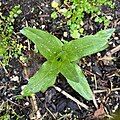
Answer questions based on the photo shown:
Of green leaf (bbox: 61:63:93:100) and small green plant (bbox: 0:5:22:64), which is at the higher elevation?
small green plant (bbox: 0:5:22:64)

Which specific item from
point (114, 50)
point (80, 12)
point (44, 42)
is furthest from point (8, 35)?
point (114, 50)

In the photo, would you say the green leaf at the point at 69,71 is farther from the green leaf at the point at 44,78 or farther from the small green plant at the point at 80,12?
the small green plant at the point at 80,12

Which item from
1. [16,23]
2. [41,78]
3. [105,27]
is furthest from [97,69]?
[16,23]

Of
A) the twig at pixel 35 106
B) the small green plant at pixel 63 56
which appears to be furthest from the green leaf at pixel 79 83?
the twig at pixel 35 106

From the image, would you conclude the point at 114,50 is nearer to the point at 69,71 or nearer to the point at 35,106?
the point at 69,71

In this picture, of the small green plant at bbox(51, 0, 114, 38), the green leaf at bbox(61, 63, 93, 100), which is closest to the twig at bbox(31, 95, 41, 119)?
the green leaf at bbox(61, 63, 93, 100)

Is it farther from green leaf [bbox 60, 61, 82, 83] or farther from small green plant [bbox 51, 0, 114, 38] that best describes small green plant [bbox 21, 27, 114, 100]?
small green plant [bbox 51, 0, 114, 38]

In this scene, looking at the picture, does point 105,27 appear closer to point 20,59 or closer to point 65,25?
point 65,25
